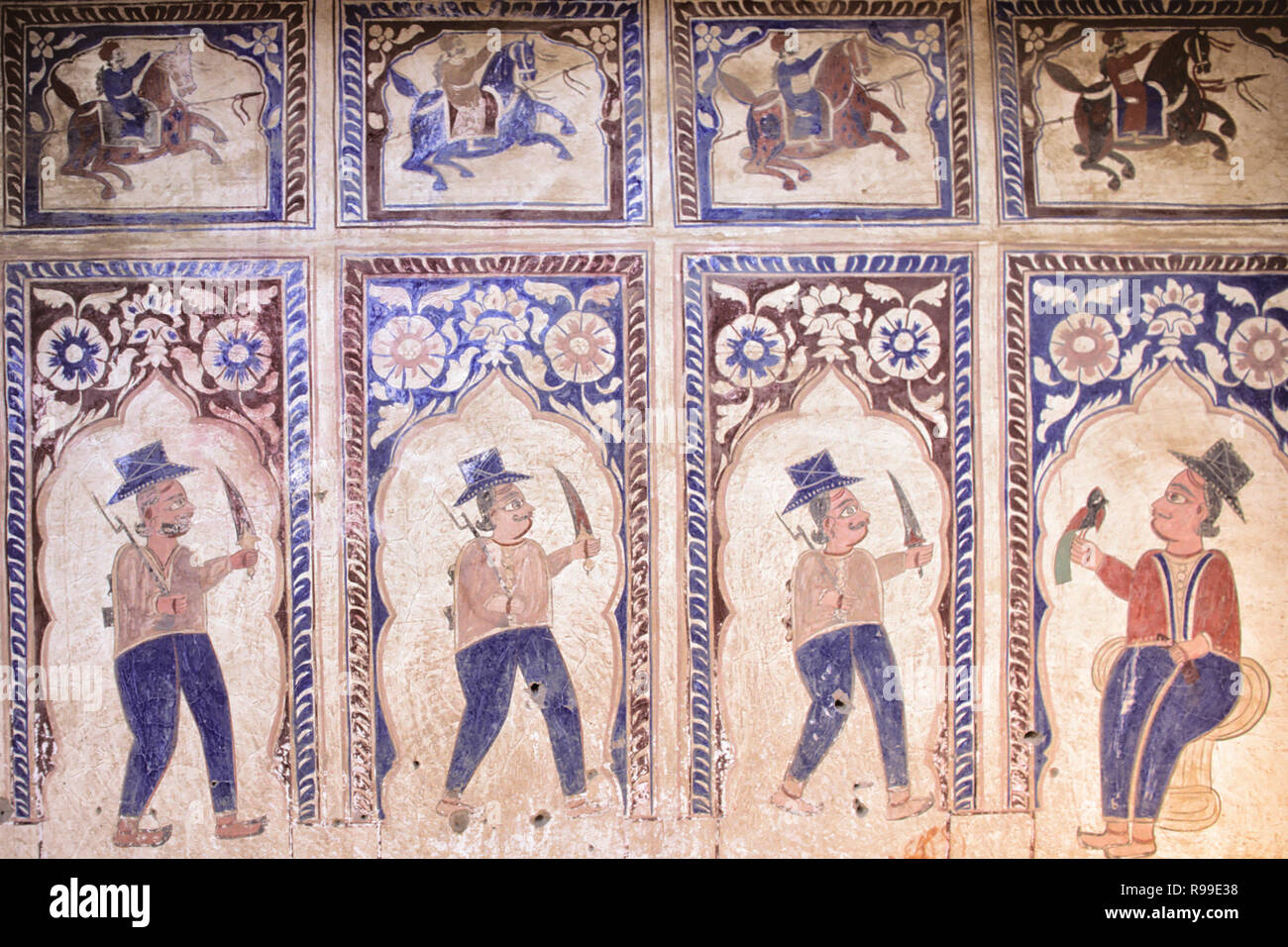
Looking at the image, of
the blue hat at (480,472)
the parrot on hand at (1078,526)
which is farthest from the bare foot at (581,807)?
the parrot on hand at (1078,526)

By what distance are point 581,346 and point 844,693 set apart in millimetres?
1513

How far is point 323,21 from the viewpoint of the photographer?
3.79m

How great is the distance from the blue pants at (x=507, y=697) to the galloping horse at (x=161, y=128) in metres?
1.95

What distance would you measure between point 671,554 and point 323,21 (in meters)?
2.23

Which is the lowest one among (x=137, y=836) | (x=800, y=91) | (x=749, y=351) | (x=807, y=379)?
(x=137, y=836)

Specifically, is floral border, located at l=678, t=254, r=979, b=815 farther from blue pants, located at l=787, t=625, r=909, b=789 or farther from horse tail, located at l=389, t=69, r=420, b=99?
horse tail, located at l=389, t=69, r=420, b=99

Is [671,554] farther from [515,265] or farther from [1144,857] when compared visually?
[1144,857]

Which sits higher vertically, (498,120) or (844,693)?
(498,120)

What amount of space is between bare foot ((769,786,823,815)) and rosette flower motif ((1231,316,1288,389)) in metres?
2.10

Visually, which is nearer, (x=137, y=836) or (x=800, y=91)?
(x=137, y=836)

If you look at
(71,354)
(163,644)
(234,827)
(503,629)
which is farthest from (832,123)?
(234,827)

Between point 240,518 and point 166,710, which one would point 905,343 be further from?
point 166,710

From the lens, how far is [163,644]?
373 cm

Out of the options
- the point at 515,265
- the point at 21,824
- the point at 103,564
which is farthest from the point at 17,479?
the point at 515,265
